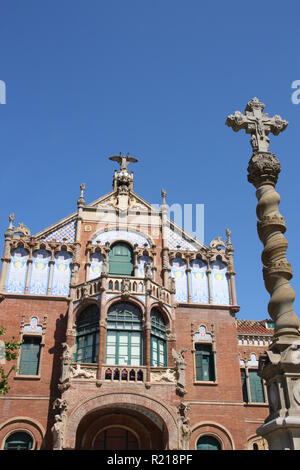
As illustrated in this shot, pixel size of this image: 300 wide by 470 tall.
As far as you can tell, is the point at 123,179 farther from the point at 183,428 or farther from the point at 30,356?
the point at 183,428

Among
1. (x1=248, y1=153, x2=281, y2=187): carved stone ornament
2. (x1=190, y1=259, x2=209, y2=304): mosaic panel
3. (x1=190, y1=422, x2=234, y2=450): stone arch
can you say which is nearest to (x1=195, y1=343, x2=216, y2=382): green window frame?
(x1=190, y1=422, x2=234, y2=450): stone arch

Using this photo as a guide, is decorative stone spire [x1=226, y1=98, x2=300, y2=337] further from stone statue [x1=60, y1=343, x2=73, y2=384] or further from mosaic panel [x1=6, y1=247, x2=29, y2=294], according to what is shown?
mosaic panel [x1=6, y1=247, x2=29, y2=294]

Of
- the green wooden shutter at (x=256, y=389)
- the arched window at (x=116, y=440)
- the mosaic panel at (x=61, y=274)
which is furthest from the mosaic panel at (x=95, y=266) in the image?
the green wooden shutter at (x=256, y=389)

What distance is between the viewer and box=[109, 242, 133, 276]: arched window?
2820 cm

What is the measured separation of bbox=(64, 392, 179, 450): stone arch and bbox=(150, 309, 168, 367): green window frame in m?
2.17

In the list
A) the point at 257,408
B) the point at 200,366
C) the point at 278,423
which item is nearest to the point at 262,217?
the point at 278,423

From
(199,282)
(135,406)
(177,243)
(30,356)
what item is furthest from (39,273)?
(135,406)

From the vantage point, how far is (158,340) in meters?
25.0

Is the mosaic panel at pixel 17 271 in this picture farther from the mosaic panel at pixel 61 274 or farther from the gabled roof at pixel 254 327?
the gabled roof at pixel 254 327

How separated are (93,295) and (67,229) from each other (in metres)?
5.90

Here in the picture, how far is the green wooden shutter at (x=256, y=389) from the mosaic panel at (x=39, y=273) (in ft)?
41.3

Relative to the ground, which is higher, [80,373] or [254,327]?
[254,327]

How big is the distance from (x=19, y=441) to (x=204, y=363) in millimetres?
9922

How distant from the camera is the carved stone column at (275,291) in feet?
35.0
